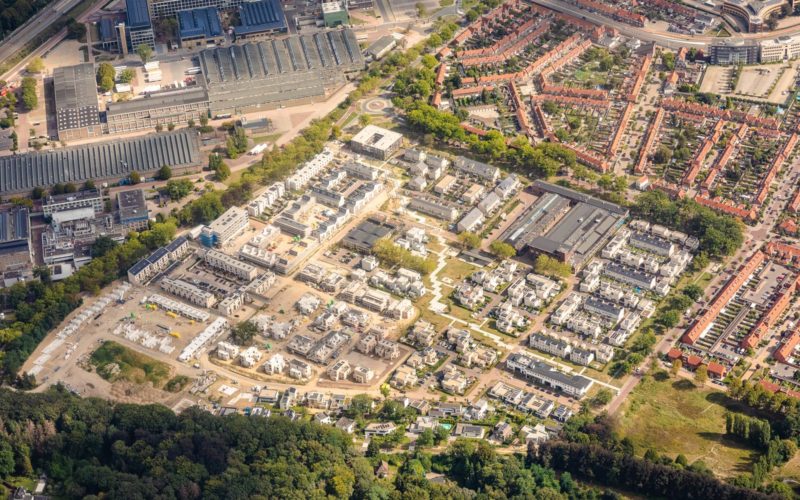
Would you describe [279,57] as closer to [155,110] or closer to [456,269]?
[155,110]

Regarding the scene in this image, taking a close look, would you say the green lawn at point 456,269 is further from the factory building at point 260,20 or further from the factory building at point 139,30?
the factory building at point 139,30

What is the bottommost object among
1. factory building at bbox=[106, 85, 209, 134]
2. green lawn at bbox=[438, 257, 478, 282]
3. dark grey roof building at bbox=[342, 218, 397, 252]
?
green lawn at bbox=[438, 257, 478, 282]

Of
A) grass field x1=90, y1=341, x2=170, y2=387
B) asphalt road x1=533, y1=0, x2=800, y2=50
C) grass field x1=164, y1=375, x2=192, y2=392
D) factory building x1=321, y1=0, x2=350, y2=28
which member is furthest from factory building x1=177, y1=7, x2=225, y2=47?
grass field x1=164, y1=375, x2=192, y2=392

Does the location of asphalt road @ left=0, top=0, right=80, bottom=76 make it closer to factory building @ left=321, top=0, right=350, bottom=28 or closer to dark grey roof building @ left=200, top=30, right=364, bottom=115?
dark grey roof building @ left=200, top=30, right=364, bottom=115

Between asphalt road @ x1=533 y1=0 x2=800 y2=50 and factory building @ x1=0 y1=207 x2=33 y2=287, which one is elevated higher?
asphalt road @ x1=533 y1=0 x2=800 y2=50

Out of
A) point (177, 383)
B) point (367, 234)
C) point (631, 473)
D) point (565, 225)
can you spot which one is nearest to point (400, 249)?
point (367, 234)

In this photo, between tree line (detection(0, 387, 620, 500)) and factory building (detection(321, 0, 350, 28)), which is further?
factory building (detection(321, 0, 350, 28))

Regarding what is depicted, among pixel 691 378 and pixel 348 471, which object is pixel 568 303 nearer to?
pixel 691 378

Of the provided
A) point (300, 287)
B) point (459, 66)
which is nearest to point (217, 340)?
point (300, 287)
